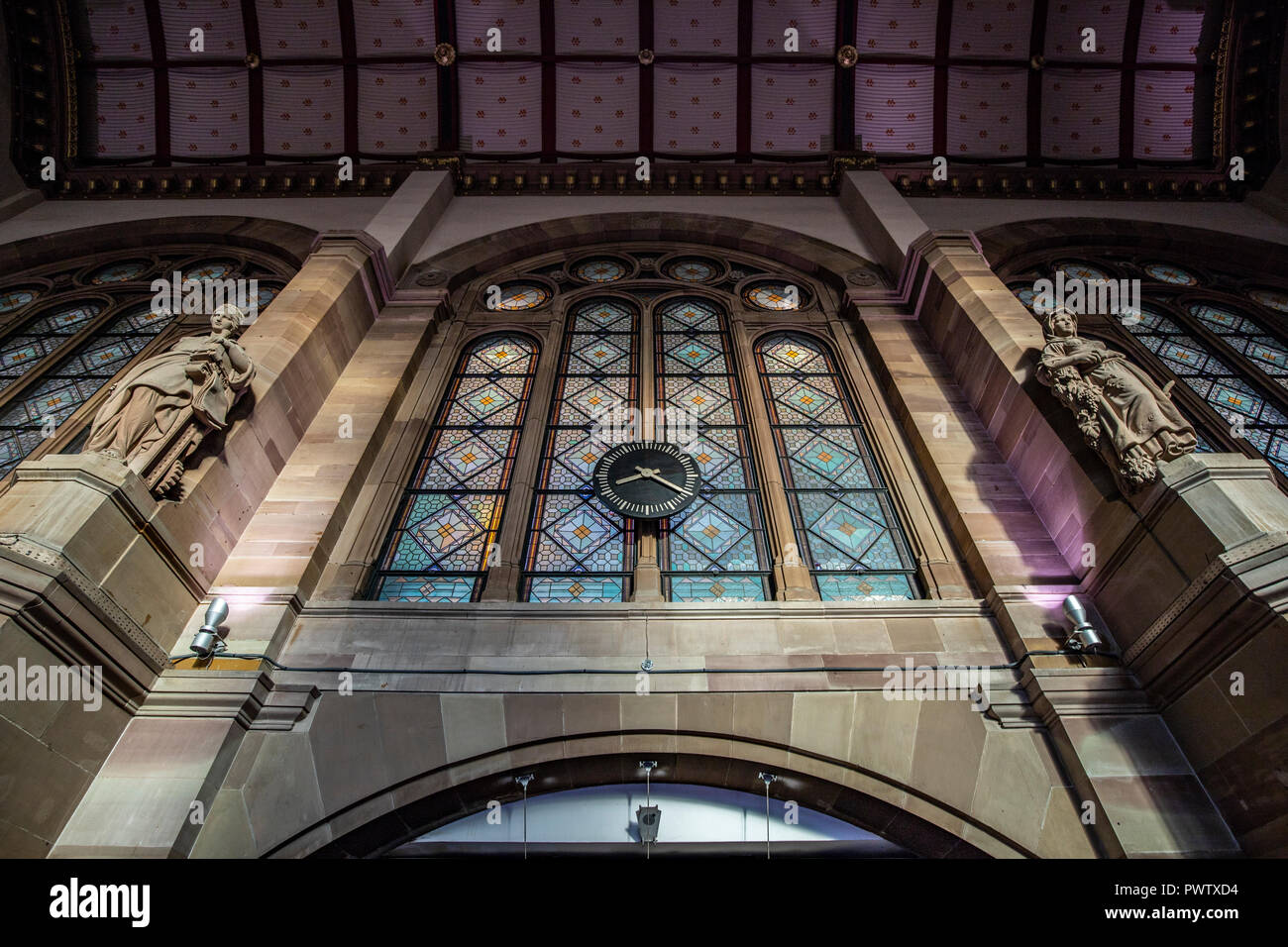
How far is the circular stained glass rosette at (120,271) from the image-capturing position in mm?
12178

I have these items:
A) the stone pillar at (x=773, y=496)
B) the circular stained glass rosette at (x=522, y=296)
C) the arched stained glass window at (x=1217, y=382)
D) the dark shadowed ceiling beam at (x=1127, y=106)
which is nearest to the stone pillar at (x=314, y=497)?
the circular stained glass rosette at (x=522, y=296)

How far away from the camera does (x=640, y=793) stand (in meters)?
5.47

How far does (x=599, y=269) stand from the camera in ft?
40.8

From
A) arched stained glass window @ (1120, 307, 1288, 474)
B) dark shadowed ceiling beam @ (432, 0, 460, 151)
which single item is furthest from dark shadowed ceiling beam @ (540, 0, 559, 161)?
arched stained glass window @ (1120, 307, 1288, 474)

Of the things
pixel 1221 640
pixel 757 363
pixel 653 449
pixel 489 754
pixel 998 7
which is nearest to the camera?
Answer: pixel 1221 640

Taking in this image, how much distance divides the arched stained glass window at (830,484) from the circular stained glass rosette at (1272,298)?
6.59 m

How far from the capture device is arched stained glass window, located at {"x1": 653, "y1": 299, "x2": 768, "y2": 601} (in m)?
Result: 6.97

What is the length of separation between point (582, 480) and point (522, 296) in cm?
456

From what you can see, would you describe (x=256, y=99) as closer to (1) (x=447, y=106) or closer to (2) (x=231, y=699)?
(1) (x=447, y=106)

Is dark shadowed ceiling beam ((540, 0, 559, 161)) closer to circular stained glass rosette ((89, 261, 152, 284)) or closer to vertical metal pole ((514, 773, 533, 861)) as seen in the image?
circular stained glass rosette ((89, 261, 152, 284))
